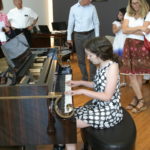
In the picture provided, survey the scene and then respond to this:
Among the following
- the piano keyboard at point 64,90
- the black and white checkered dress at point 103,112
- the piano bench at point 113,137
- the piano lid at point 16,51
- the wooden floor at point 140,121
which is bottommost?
the wooden floor at point 140,121

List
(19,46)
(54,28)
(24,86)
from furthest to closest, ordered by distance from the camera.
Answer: (54,28) → (19,46) → (24,86)

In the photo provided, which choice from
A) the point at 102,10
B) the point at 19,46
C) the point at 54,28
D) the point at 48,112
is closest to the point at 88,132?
the point at 48,112

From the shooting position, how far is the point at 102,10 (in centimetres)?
726

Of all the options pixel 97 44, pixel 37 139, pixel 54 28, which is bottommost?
pixel 54 28

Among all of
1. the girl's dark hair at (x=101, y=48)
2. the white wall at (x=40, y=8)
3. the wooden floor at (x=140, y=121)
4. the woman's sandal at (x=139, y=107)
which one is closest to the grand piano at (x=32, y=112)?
the girl's dark hair at (x=101, y=48)

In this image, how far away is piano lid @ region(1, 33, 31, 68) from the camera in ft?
6.04

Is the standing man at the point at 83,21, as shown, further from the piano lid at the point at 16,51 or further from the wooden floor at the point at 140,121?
the piano lid at the point at 16,51

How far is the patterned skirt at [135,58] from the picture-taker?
3.22m

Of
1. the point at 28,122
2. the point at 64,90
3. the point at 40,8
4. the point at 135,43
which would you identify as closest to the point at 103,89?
the point at 64,90

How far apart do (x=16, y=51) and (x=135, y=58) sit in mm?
1729

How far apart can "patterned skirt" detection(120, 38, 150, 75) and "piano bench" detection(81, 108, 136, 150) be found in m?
1.38

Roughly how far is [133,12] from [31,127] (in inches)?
83.1

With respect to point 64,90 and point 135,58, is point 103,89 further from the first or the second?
point 135,58

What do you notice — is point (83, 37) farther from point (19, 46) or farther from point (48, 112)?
point (48, 112)
